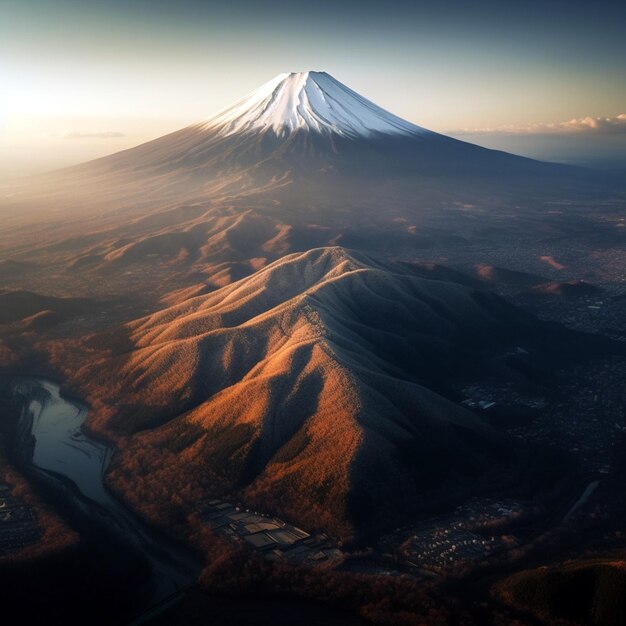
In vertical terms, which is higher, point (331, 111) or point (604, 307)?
point (331, 111)

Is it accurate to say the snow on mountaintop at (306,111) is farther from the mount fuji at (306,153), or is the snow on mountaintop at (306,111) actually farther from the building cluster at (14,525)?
the building cluster at (14,525)

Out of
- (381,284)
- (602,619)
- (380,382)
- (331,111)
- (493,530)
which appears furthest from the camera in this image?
(331,111)

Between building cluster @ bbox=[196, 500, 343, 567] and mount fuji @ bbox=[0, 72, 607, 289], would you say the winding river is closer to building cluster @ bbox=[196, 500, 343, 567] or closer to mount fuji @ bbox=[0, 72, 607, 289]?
building cluster @ bbox=[196, 500, 343, 567]

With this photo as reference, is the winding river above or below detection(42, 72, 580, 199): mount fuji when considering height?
below

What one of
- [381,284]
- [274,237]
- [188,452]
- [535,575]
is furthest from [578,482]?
[274,237]

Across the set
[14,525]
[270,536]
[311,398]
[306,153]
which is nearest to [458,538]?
[270,536]

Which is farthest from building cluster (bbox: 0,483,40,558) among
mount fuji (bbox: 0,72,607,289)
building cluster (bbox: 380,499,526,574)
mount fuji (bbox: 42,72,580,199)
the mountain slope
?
mount fuji (bbox: 42,72,580,199)

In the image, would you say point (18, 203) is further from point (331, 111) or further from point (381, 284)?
point (381, 284)
